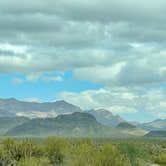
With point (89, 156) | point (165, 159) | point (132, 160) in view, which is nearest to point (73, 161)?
point (89, 156)

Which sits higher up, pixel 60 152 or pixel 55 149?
pixel 55 149

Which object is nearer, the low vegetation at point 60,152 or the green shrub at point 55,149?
the low vegetation at point 60,152

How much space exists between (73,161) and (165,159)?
124 feet

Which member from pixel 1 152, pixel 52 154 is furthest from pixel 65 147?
pixel 1 152

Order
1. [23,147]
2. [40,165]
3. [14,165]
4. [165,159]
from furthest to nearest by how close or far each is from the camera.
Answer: [165,159] < [23,147] < [14,165] < [40,165]

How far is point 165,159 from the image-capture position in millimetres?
94312

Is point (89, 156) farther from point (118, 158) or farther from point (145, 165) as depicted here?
point (145, 165)

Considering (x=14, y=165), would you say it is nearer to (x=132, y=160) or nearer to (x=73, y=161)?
(x=73, y=161)

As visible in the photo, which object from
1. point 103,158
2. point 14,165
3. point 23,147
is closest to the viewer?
point 103,158

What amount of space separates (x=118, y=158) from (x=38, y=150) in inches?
890

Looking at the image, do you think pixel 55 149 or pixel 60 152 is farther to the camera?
pixel 55 149

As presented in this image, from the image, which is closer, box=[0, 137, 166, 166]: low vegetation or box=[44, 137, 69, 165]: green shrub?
box=[0, 137, 166, 166]: low vegetation

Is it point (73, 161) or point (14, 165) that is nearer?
point (73, 161)

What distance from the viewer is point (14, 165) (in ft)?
224
